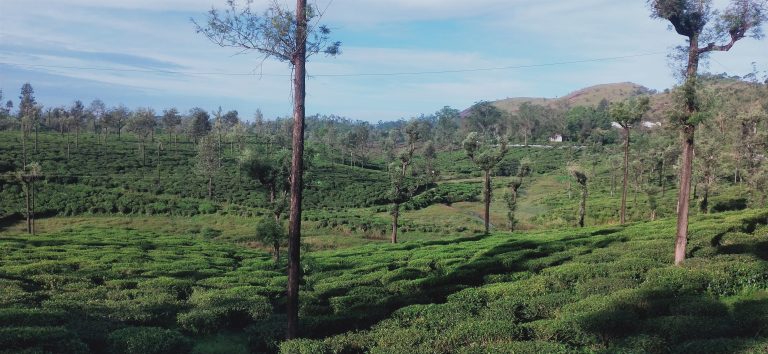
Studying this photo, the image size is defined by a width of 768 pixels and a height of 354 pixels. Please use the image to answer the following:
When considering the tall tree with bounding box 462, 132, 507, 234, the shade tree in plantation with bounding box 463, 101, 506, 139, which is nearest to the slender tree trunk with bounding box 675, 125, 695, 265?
the tall tree with bounding box 462, 132, 507, 234

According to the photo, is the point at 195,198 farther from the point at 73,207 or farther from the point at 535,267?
the point at 535,267

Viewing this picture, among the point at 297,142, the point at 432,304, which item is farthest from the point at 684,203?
the point at 297,142

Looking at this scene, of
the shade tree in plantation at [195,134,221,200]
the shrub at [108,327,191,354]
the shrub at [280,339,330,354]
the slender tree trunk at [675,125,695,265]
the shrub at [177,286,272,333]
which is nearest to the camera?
the shrub at [280,339,330,354]

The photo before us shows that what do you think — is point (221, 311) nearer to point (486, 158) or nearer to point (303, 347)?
point (303, 347)

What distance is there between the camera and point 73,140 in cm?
9588

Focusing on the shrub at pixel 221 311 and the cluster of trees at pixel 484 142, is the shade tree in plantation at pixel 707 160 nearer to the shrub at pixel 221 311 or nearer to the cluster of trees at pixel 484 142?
the cluster of trees at pixel 484 142

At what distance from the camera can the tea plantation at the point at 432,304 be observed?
12195 millimetres

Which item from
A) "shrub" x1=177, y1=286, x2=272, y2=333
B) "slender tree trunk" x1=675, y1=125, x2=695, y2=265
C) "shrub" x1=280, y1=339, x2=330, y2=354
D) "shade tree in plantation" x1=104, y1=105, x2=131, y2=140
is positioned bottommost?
"shrub" x1=177, y1=286, x2=272, y2=333

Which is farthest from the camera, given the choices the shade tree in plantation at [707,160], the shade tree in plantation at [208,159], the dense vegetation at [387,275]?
the shade tree in plantation at [208,159]

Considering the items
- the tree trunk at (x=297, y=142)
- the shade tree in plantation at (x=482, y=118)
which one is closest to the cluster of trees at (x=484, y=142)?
the tree trunk at (x=297, y=142)

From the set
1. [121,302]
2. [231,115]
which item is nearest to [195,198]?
[121,302]

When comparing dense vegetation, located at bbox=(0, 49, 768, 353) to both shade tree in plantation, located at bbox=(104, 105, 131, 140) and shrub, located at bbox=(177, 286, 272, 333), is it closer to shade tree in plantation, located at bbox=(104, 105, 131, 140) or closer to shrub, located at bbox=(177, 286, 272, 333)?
shrub, located at bbox=(177, 286, 272, 333)

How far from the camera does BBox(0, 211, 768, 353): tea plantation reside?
12.2 metres

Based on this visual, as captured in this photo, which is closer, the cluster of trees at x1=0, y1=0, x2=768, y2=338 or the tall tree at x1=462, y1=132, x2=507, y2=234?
the cluster of trees at x1=0, y1=0, x2=768, y2=338
